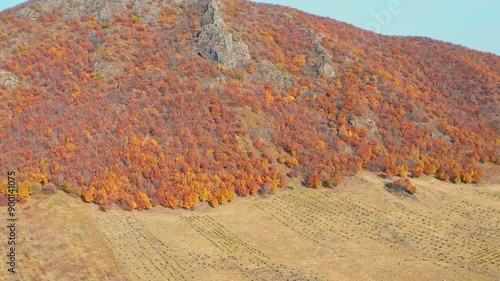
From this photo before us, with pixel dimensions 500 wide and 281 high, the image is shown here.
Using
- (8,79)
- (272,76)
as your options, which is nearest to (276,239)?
(272,76)

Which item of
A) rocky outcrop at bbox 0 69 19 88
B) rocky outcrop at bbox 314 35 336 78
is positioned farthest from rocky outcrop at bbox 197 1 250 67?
rocky outcrop at bbox 0 69 19 88

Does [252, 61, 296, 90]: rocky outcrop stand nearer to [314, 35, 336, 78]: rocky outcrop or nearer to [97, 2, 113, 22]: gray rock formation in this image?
[314, 35, 336, 78]: rocky outcrop

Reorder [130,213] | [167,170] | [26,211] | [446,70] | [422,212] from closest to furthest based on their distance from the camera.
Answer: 1. [26,211]
2. [130,213]
3. [422,212]
4. [167,170]
5. [446,70]

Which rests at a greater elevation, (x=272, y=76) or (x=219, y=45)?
(x=219, y=45)

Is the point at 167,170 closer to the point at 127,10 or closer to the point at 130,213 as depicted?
the point at 130,213

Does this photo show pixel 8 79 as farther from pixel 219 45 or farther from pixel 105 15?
pixel 219 45

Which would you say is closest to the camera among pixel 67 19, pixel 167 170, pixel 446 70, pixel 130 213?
pixel 130 213

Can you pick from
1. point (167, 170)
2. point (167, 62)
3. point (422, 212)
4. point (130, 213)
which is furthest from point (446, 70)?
point (130, 213)
